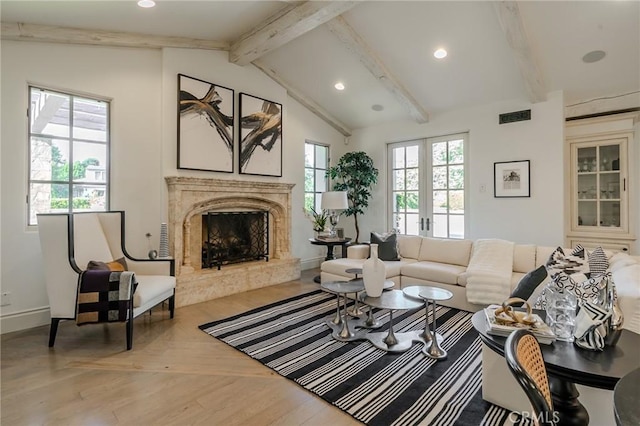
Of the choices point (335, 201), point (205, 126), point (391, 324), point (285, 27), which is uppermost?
point (285, 27)

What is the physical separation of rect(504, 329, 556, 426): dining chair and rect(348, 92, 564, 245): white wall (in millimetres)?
4134

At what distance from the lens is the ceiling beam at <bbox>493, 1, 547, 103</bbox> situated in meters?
3.25

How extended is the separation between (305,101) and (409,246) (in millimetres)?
Answer: 3105

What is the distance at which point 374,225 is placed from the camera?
640 cm

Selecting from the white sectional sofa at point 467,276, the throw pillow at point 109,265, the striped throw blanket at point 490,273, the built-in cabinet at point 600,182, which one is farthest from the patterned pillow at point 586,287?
the built-in cabinet at point 600,182

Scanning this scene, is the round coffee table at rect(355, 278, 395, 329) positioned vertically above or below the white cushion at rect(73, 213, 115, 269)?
below

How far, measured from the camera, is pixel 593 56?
3.78 metres

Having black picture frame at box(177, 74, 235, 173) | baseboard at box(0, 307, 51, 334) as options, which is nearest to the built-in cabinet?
black picture frame at box(177, 74, 235, 173)

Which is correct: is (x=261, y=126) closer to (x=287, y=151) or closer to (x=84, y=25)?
(x=287, y=151)

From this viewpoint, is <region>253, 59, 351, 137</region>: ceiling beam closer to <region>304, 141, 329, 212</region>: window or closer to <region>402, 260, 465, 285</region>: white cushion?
<region>304, 141, 329, 212</region>: window

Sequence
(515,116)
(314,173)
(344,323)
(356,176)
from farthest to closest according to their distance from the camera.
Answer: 1. (314,173)
2. (356,176)
3. (515,116)
4. (344,323)

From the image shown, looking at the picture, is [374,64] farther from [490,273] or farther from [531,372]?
[531,372]

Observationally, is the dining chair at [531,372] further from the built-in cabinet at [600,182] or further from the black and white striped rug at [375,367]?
the built-in cabinet at [600,182]

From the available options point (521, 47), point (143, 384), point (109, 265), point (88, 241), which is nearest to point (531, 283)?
point (521, 47)
